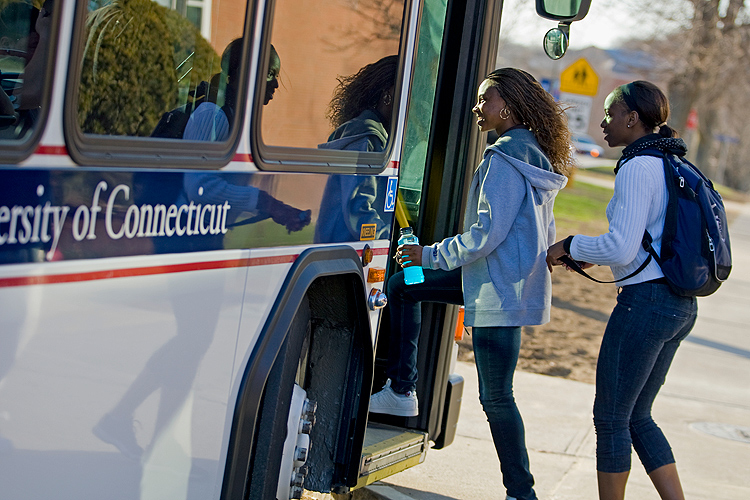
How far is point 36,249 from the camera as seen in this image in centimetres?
184

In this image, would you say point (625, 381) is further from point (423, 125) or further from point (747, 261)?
point (747, 261)

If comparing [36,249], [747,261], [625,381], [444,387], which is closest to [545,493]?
[444,387]

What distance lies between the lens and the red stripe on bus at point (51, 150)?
185cm

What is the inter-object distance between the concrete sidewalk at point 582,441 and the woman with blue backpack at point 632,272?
1.08 metres

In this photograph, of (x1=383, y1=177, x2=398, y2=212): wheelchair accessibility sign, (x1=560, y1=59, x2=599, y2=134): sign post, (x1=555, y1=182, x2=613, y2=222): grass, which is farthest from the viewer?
(x1=555, y1=182, x2=613, y2=222): grass

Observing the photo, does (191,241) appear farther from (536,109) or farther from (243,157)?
(536,109)

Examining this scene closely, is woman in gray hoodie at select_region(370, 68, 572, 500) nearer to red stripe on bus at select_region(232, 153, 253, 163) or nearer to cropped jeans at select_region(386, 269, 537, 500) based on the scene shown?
cropped jeans at select_region(386, 269, 537, 500)

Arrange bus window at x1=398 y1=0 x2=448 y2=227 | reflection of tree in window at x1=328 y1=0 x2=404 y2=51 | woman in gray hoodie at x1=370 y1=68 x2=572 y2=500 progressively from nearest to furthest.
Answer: reflection of tree in window at x1=328 y1=0 x2=404 y2=51
woman in gray hoodie at x1=370 y1=68 x2=572 y2=500
bus window at x1=398 y1=0 x2=448 y2=227

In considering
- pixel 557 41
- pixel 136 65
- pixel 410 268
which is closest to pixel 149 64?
pixel 136 65

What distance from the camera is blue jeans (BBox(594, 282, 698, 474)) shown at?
348 cm

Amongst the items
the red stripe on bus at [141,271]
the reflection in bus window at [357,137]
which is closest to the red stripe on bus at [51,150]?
the red stripe on bus at [141,271]

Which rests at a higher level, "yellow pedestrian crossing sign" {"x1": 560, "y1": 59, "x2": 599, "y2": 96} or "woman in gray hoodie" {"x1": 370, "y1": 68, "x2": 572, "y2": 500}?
"yellow pedestrian crossing sign" {"x1": 560, "y1": 59, "x2": 599, "y2": 96}

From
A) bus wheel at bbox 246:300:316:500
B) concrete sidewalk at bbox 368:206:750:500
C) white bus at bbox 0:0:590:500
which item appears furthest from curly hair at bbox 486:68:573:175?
concrete sidewalk at bbox 368:206:750:500

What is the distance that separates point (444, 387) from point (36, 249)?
8.76ft
